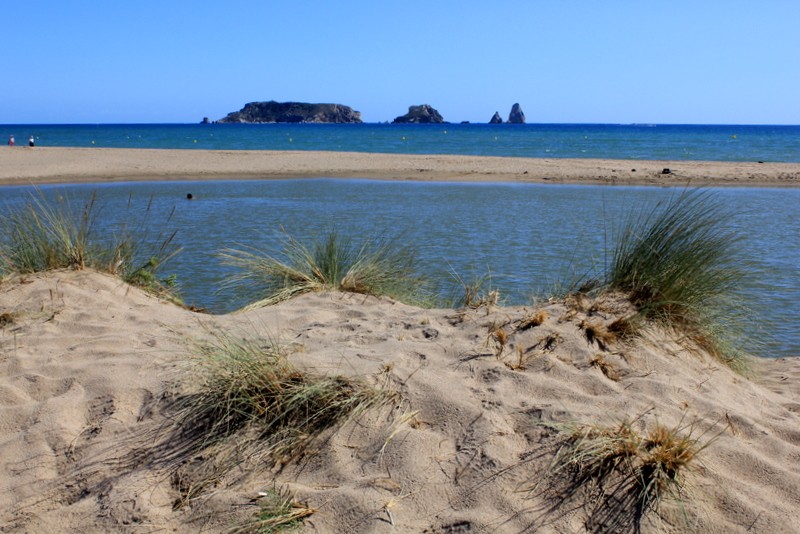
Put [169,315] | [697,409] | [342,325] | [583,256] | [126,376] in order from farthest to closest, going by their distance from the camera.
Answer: [583,256] < [169,315] < [342,325] < [126,376] < [697,409]

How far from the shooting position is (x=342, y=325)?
4270 mm

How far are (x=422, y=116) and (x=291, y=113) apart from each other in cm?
2710

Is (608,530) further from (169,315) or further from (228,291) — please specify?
(228,291)

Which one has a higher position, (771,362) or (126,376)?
(126,376)

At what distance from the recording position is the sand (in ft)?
8.25

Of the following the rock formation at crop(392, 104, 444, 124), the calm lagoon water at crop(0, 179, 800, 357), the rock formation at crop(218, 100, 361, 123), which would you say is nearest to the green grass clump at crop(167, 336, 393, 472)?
the calm lagoon water at crop(0, 179, 800, 357)

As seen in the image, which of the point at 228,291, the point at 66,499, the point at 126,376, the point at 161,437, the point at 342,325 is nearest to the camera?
the point at 66,499

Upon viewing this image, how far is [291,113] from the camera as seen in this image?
146m

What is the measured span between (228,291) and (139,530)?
13.2ft

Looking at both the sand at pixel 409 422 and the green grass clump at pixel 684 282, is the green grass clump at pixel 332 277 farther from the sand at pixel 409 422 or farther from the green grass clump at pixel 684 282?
the green grass clump at pixel 684 282

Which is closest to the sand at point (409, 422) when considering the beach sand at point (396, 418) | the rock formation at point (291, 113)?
the beach sand at point (396, 418)

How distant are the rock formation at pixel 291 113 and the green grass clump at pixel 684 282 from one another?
14491 centimetres

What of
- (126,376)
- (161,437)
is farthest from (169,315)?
(161,437)

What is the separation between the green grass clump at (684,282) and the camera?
4.21 metres
